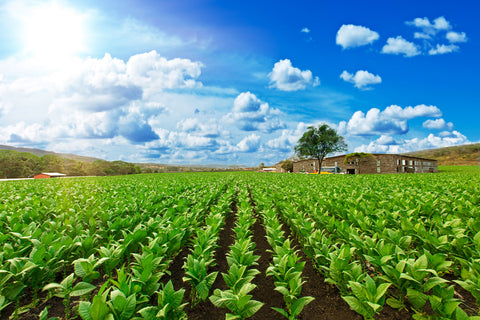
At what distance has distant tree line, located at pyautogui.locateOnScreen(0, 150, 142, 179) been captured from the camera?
76.1 metres

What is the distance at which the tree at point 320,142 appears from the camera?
6094 cm

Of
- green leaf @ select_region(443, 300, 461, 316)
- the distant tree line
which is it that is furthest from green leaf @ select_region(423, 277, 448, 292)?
the distant tree line

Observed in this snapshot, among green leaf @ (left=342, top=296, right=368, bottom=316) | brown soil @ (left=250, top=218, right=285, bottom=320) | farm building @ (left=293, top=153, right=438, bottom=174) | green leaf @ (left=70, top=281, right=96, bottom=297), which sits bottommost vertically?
brown soil @ (left=250, top=218, right=285, bottom=320)

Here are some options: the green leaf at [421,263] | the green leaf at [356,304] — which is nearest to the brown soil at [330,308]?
the green leaf at [356,304]

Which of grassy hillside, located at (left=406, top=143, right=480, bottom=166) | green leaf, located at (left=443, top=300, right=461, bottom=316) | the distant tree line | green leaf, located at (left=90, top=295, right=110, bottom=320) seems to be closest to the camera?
green leaf, located at (left=90, top=295, right=110, bottom=320)

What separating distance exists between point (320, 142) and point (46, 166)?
103858 mm

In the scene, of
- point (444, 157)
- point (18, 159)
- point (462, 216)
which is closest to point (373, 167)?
point (462, 216)

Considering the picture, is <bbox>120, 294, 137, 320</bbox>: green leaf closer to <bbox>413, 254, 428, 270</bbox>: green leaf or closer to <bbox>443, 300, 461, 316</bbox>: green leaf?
<bbox>443, 300, 461, 316</bbox>: green leaf

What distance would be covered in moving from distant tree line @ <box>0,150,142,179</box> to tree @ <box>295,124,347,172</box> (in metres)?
75.0

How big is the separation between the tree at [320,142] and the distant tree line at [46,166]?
75.0 m

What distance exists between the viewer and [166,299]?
2.43 metres

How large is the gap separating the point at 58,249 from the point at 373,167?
196 ft

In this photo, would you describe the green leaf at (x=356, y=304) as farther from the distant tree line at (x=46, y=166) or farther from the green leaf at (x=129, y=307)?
the distant tree line at (x=46, y=166)

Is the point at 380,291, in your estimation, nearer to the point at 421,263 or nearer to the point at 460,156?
the point at 421,263
